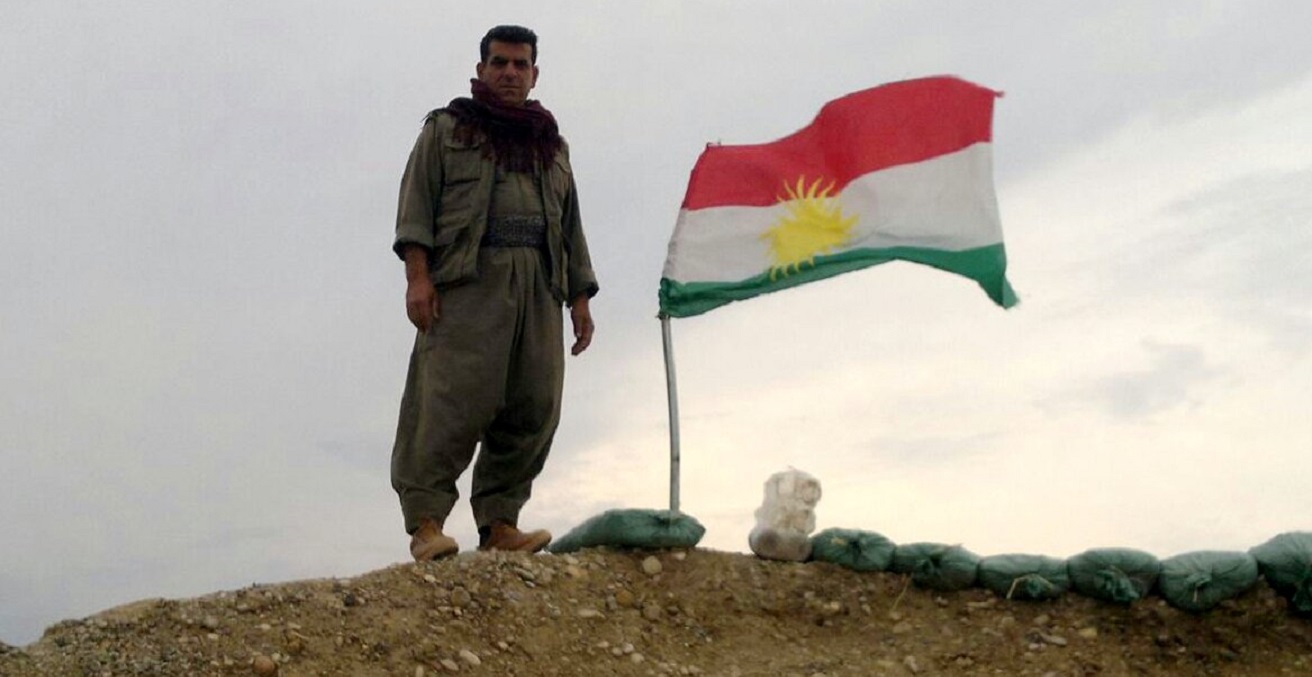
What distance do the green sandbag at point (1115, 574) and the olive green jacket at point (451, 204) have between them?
2.34 meters

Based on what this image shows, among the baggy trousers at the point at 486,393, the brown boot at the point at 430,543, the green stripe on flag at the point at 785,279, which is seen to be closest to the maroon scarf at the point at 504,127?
the baggy trousers at the point at 486,393

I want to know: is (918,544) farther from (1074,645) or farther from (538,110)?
(538,110)

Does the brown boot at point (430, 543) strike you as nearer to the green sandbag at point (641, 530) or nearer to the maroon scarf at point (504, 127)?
the green sandbag at point (641, 530)

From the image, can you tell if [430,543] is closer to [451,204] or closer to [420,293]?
[420,293]

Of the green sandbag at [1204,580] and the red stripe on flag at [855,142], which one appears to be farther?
the red stripe on flag at [855,142]

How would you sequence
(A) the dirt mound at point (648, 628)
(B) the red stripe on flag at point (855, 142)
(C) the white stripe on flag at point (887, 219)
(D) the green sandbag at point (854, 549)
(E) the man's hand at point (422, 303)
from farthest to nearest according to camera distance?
1. (B) the red stripe on flag at point (855, 142)
2. (C) the white stripe on flag at point (887, 219)
3. (D) the green sandbag at point (854, 549)
4. (E) the man's hand at point (422, 303)
5. (A) the dirt mound at point (648, 628)

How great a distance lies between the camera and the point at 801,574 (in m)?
6.27

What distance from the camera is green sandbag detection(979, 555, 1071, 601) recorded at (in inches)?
237

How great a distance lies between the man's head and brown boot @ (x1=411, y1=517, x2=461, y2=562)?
1741 mm

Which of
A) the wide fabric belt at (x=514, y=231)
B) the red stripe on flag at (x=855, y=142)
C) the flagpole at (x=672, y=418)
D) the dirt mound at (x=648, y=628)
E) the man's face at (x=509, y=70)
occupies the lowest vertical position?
the dirt mound at (x=648, y=628)

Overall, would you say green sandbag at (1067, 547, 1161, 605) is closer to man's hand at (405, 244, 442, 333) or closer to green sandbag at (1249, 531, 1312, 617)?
green sandbag at (1249, 531, 1312, 617)

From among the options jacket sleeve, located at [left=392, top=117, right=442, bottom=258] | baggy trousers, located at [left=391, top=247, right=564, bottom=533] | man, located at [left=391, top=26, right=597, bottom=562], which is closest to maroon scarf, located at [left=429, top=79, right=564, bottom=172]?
man, located at [left=391, top=26, right=597, bottom=562]

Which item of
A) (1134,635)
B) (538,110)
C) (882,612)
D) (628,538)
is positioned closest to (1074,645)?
(1134,635)

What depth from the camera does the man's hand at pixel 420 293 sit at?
6.13m
